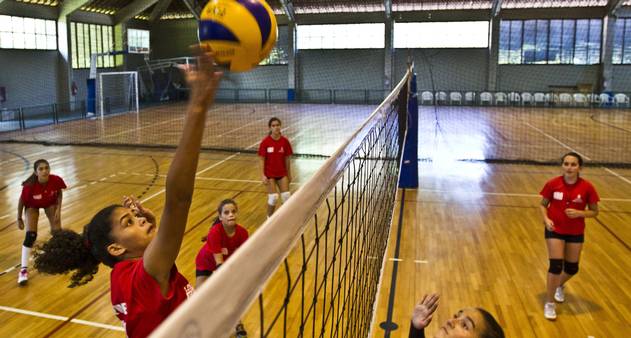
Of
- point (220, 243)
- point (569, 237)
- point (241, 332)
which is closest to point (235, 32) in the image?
point (220, 243)

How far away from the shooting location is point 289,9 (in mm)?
33750

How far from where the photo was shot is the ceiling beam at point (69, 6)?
91.5 feet

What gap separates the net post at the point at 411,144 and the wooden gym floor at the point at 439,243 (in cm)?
37

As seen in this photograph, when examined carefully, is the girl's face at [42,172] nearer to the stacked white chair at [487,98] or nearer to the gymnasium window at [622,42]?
the stacked white chair at [487,98]

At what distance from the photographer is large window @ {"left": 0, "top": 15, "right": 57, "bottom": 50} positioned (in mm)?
25500

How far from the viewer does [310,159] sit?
1503 centimetres

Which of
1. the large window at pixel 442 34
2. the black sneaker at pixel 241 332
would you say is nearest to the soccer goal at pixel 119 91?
the large window at pixel 442 34

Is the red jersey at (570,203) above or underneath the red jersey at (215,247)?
above

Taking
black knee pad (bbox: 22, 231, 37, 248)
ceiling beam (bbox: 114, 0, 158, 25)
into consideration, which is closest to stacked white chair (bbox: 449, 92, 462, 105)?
ceiling beam (bbox: 114, 0, 158, 25)

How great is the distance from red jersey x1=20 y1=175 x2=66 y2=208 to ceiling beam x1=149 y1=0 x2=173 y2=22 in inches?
1194

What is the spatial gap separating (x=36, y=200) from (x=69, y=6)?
2462 centimetres

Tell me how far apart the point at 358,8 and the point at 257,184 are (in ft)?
79.9

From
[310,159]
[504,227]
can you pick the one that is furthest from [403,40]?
[504,227]

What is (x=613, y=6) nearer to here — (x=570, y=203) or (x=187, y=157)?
(x=570, y=203)
